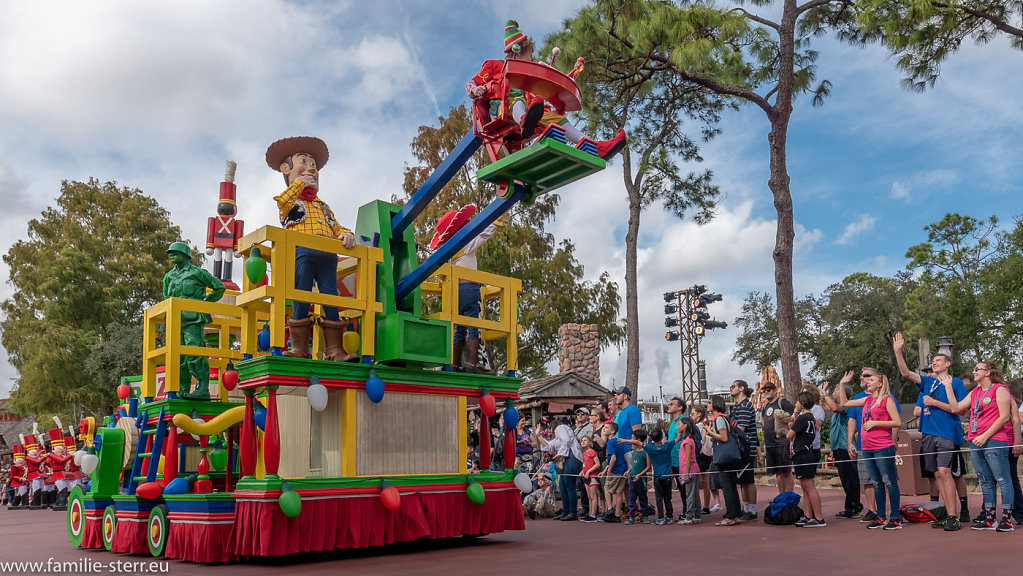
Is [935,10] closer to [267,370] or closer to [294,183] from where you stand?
[294,183]

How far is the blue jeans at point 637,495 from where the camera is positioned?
35.6ft

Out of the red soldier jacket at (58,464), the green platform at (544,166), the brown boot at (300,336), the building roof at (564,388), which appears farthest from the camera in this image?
the red soldier jacket at (58,464)

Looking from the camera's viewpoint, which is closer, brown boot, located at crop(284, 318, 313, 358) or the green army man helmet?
brown boot, located at crop(284, 318, 313, 358)

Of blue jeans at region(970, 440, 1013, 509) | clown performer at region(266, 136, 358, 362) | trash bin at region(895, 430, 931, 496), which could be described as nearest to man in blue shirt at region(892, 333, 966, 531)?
blue jeans at region(970, 440, 1013, 509)

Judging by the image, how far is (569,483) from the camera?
39.0 ft

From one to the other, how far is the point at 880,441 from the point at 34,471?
21900 mm

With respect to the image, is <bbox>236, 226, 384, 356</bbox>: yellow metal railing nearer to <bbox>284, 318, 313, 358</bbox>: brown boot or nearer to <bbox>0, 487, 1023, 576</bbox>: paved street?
<bbox>284, 318, 313, 358</bbox>: brown boot

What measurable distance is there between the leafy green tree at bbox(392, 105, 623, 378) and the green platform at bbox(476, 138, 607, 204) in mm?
19071

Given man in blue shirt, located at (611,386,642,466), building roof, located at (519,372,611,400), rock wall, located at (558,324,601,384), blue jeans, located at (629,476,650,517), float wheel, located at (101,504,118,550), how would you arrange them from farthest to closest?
rock wall, located at (558,324,601,384) < building roof, located at (519,372,611,400) < man in blue shirt, located at (611,386,642,466) < blue jeans, located at (629,476,650,517) < float wheel, located at (101,504,118,550)

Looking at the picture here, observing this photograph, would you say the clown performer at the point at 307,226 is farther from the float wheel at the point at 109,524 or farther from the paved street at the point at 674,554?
the float wheel at the point at 109,524

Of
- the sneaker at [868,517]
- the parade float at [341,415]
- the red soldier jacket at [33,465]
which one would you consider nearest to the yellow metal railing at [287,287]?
the parade float at [341,415]

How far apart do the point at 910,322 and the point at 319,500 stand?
127ft

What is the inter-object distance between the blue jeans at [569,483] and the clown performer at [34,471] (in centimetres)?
1653

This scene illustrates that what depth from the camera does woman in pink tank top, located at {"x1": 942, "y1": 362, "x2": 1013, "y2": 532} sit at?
24.5ft
